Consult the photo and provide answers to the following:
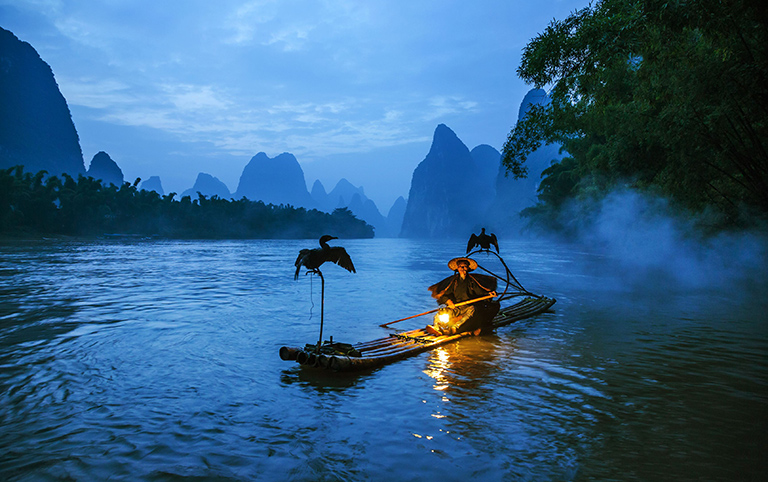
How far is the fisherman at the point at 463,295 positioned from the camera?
842cm

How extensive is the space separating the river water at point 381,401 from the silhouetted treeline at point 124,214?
2136 inches

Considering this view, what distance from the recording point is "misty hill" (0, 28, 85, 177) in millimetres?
105681

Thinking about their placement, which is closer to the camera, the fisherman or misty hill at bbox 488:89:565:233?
the fisherman

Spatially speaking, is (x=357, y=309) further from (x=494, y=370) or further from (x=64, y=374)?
(x=64, y=374)

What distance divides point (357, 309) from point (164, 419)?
8883 millimetres

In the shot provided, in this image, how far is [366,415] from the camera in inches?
195

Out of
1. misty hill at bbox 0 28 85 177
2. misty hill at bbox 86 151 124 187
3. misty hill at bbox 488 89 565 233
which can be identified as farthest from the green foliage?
misty hill at bbox 86 151 124 187

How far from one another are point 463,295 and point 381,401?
3699 millimetres

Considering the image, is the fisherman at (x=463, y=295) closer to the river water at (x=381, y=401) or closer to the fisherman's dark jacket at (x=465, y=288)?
the fisherman's dark jacket at (x=465, y=288)

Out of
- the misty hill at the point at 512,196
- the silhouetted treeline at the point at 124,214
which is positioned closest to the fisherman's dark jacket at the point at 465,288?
the silhouetted treeline at the point at 124,214

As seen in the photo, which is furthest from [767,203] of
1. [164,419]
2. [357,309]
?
[164,419]

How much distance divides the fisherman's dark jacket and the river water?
→ 37.6 inches

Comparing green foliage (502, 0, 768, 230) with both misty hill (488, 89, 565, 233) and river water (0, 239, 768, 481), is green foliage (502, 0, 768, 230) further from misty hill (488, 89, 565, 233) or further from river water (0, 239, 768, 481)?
misty hill (488, 89, 565, 233)

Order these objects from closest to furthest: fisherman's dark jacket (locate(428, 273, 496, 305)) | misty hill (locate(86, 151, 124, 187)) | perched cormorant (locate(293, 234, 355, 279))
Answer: perched cormorant (locate(293, 234, 355, 279)), fisherman's dark jacket (locate(428, 273, 496, 305)), misty hill (locate(86, 151, 124, 187))
